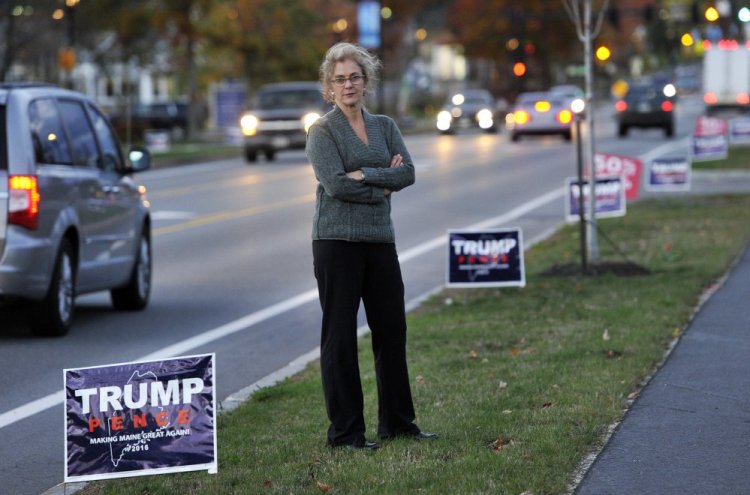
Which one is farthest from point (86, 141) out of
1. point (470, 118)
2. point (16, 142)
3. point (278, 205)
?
point (470, 118)

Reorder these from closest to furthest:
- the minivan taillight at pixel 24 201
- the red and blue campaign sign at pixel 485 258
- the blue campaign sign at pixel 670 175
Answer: the minivan taillight at pixel 24 201 < the red and blue campaign sign at pixel 485 258 < the blue campaign sign at pixel 670 175

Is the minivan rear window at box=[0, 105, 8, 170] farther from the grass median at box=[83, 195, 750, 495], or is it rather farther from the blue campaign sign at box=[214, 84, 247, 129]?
the blue campaign sign at box=[214, 84, 247, 129]

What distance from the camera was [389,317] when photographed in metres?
6.98

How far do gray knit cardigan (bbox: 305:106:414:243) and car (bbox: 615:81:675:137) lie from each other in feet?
144

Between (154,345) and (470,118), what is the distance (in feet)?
167

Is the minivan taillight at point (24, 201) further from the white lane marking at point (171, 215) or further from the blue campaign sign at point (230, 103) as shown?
the blue campaign sign at point (230, 103)

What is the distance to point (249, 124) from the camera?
3938 centimetres

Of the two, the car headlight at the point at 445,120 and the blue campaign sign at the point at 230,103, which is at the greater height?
the blue campaign sign at the point at 230,103

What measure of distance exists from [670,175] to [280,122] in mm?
18471

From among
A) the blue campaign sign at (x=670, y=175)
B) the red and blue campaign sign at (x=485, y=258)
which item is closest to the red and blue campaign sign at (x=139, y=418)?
the red and blue campaign sign at (x=485, y=258)

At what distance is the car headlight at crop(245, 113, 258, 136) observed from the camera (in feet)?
128

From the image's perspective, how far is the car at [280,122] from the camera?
3941cm

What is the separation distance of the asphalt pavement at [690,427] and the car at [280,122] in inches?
→ 1142

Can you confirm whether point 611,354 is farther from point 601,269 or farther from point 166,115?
point 166,115
